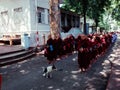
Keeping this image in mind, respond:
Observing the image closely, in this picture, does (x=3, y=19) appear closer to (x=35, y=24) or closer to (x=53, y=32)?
(x=35, y=24)

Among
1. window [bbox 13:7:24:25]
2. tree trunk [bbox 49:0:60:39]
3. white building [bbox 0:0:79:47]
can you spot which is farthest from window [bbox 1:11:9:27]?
tree trunk [bbox 49:0:60:39]

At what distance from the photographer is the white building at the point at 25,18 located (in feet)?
76.9

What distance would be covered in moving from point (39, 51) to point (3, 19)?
807cm

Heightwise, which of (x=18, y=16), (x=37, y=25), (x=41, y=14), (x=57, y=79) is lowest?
(x=57, y=79)

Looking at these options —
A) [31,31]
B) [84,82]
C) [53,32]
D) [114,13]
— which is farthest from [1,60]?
[114,13]

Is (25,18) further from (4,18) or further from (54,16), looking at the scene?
(54,16)

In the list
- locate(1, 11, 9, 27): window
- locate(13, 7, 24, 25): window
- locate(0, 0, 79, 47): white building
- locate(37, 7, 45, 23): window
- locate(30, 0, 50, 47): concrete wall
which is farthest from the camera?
locate(1, 11, 9, 27): window

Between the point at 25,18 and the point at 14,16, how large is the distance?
5.16ft

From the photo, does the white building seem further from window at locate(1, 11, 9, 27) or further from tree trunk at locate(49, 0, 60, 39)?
tree trunk at locate(49, 0, 60, 39)

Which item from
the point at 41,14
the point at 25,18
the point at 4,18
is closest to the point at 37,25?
the point at 25,18

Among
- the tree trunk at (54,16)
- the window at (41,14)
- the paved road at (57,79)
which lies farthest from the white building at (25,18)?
the paved road at (57,79)

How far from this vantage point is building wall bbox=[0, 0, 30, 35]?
2372 cm

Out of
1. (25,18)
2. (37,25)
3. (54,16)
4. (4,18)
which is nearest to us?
(54,16)

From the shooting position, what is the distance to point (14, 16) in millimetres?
24766
